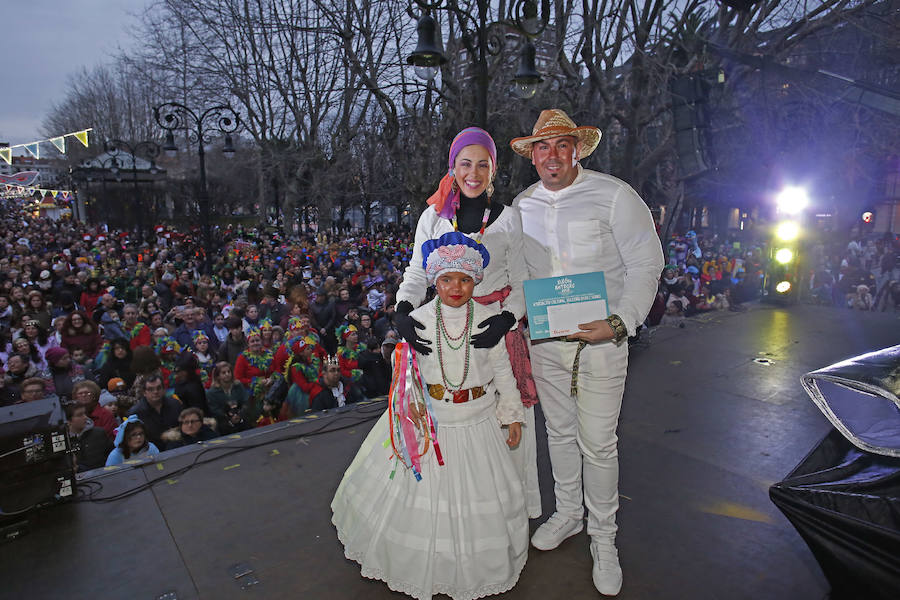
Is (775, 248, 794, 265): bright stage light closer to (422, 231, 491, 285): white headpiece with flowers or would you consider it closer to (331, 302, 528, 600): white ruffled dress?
(331, 302, 528, 600): white ruffled dress

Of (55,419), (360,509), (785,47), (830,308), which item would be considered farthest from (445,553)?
(785,47)

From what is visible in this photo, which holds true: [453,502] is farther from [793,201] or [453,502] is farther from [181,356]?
[793,201]

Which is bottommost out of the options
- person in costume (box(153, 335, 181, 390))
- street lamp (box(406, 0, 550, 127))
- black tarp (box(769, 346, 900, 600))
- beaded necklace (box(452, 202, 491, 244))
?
person in costume (box(153, 335, 181, 390))

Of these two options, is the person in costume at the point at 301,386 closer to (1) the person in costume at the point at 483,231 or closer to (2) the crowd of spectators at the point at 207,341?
(2) the crowd of spectators at the point at 207,341

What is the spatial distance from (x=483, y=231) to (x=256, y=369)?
4680 mm

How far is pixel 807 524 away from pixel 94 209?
47.2m

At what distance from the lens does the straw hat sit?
282 centimetres

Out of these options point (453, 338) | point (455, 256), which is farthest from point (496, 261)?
point (453, 338)

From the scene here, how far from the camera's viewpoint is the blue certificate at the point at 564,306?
267 cm

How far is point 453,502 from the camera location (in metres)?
2.71

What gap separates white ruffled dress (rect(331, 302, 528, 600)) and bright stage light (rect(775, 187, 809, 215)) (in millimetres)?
10342

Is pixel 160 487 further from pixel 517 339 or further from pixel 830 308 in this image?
pixel 830 308

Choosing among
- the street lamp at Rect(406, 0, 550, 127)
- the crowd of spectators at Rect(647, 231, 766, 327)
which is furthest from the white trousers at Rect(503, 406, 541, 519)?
the crowd of spectators at Rect(647, 231, 766, 327)

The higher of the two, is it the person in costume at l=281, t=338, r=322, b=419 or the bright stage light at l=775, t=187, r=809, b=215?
the bright stage light at l=775, t=187, r=809, b=215
